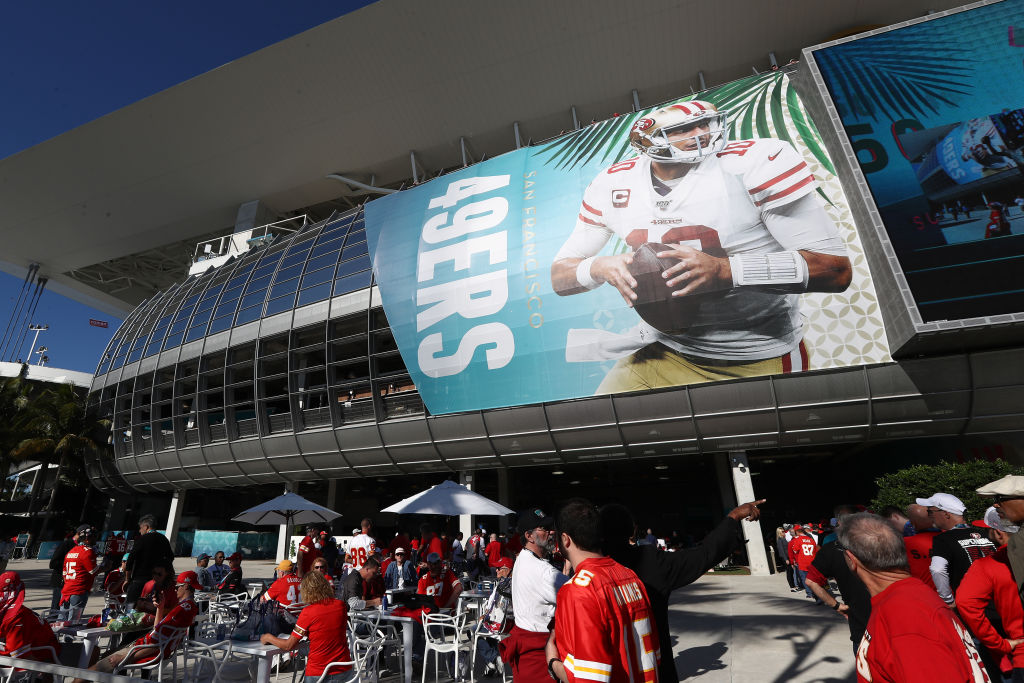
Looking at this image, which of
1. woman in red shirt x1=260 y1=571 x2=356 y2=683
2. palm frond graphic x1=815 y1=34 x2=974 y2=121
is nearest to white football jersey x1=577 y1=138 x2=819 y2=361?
palm frond graphic x1=815 y1=34 x2=974 y2=121

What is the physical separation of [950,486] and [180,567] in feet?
97.7

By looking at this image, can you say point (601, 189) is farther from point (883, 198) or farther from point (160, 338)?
point (160, 338)

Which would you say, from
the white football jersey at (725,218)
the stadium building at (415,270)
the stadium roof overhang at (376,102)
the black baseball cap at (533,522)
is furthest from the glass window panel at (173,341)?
the black baseball cap at (533,522)

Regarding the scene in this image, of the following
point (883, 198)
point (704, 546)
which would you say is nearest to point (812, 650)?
point (704, 546)

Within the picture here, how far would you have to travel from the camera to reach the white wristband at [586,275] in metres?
17.7

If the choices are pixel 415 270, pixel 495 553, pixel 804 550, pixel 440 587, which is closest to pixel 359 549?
pixel 495 553

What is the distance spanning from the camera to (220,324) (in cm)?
2648

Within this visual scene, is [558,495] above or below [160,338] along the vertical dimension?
below

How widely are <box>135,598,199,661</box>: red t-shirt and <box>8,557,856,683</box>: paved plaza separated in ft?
6.86

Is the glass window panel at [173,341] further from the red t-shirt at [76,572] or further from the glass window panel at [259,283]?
the red t-shirt at [76,572]

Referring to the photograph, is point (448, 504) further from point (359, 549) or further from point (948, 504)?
point (948, 504)

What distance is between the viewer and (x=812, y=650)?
7.70 meters

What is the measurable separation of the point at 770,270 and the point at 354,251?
1769 centimetres

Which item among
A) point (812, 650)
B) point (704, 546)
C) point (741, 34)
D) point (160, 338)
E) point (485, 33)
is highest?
point (485, 33)
